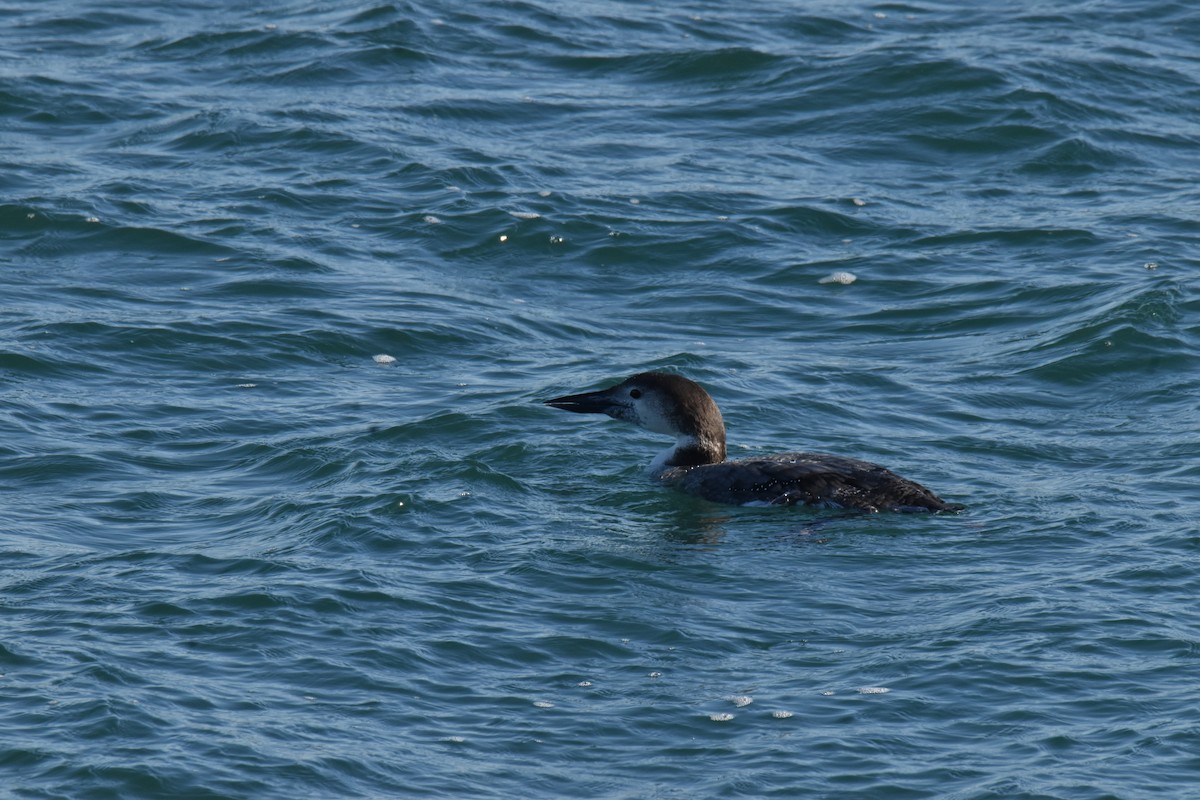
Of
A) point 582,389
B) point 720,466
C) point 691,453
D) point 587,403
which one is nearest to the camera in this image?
point 720,466

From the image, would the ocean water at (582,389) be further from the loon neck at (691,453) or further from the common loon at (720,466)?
the loon neck at (691,453)

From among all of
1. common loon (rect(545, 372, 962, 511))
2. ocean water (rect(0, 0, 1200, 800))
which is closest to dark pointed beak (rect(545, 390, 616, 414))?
common loon (rect(545, 372, 962, 511))

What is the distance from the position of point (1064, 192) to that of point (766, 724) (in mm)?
10923

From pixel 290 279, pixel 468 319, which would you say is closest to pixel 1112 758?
pixel 468 319

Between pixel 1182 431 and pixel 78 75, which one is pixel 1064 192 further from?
pixel 78 75

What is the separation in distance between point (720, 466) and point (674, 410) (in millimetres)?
610

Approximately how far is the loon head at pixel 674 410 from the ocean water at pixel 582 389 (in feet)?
1.45

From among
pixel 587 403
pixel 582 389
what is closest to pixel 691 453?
pixel 587 403

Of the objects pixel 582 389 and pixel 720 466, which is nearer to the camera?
pixel 720 466

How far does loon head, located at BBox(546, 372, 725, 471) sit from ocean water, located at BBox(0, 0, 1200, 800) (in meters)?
0.44

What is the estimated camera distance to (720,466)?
12008 mm

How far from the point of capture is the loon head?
1235 cm

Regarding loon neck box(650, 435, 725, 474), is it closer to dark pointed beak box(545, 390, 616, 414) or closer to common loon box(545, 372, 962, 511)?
common loon box(545, 372, 962, 511)

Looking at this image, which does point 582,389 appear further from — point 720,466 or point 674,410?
point 720,466
